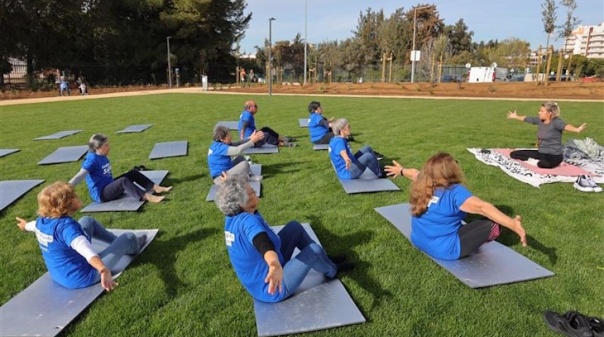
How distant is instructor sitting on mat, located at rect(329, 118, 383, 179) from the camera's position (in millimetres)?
6699

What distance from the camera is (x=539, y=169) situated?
751 centimetres

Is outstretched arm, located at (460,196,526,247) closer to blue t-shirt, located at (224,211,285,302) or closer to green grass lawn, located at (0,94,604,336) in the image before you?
green grass lawn, located at (0,94,604,336)

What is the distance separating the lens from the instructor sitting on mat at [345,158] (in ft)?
22.0

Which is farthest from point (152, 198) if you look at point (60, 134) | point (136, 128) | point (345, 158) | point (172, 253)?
point (60, 134)

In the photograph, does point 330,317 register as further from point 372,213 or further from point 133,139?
point 133,139

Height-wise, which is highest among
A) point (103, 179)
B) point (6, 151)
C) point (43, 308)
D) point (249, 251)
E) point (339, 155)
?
point (339, 155)

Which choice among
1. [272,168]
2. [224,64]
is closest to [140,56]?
[224,64]

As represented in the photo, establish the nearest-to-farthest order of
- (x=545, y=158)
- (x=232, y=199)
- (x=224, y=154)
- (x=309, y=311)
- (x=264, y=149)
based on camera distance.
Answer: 1. (x=232, y=199)
2. (x=309, y=311)
3. (x=224, y=154)
4. (x=545, y=158)
5. (x=264, y=149)

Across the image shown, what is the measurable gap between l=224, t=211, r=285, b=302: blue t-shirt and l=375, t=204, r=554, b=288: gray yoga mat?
1820mm

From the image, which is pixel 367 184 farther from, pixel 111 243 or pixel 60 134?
pixel 60 134

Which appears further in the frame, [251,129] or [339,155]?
[251,129]

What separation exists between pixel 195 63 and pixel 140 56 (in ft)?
20.8

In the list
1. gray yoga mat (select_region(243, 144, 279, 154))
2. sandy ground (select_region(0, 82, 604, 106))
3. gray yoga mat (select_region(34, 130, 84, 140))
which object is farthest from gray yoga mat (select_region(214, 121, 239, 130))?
sandy ground (select_region(0, 82, 604, 106))

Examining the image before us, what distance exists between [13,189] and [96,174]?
2.06m
